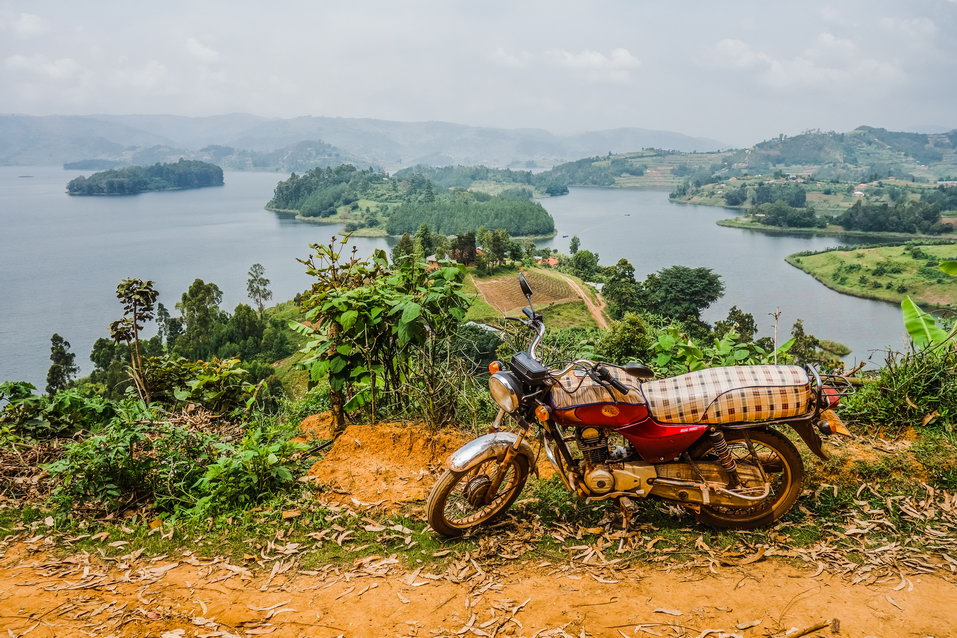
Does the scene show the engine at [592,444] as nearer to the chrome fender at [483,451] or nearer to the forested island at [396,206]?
the chrome fender at [483,451]

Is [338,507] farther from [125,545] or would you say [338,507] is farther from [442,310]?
[442,310]

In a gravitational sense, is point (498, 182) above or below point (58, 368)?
above

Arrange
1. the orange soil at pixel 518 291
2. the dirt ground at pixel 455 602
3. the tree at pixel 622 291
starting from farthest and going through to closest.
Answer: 1. the tree at pixel 622 291
2. the orange soil at pixel 518 291
3. the dirt ground at pixel 455 602

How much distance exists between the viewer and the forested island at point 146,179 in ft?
509

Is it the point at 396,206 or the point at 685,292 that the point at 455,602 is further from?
the point at 396,206

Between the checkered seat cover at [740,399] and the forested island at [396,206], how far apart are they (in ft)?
350

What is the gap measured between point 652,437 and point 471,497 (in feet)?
3.59

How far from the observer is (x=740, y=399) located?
2.99m

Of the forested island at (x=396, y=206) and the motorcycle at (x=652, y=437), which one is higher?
the forested island at (x=396, y=206)

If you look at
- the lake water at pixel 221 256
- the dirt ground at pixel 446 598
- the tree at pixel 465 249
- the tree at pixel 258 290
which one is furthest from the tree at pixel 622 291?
the dirt ground at pixel 446 598

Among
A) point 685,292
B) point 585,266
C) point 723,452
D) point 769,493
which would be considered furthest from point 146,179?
point 769,493

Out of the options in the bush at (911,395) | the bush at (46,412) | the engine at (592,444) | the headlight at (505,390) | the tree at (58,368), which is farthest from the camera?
the tree at (58,368)

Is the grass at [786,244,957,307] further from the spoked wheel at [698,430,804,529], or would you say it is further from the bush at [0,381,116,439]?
the bush at [0,381,116,439]

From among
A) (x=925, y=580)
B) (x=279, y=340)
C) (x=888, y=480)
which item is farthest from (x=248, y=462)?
(x=279, y=340)
